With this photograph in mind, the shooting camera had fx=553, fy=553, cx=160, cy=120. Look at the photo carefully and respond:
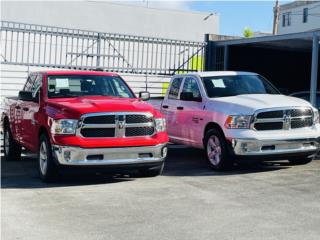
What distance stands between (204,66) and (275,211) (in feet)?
41.1

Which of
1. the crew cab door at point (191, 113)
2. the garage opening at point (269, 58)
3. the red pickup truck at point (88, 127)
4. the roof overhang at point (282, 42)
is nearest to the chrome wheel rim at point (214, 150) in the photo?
the crew cab door at point (191, 113)

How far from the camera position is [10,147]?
448 inches

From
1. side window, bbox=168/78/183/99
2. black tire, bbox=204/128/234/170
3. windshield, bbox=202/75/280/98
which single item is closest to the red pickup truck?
black tire, bbox=204/128/234/170

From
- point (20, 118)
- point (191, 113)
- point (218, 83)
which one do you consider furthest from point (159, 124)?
point (20, 118)

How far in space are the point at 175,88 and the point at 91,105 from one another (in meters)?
3.63

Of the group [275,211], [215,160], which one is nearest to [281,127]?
[215,160]

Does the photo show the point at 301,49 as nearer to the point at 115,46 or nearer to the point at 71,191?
the point at 115,46

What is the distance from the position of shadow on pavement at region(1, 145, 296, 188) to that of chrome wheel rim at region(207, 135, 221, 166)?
0.21m

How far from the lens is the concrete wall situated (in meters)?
36.8

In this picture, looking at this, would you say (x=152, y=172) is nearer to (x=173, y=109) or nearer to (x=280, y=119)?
(x=280, y=119)

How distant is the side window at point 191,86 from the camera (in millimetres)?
11156

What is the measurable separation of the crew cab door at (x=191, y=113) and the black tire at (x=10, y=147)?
11.2 ft

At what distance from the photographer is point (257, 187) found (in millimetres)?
8477

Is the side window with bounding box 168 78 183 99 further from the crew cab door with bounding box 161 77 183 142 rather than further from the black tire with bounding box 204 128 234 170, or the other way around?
the black tire with bounding box 204 128 234 170
